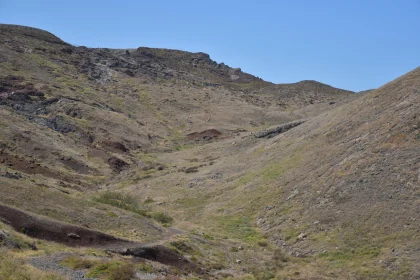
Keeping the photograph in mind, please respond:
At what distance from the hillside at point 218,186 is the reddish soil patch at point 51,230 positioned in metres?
0.08

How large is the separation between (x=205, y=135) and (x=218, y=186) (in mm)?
36634

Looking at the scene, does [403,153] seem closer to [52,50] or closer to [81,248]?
[81,248]

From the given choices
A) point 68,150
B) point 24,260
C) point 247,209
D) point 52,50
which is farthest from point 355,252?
point 52,50

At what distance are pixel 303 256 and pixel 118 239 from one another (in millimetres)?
11144

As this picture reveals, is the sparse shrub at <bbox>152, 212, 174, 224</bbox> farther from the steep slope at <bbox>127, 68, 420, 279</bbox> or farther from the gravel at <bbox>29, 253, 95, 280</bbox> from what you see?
the gravel at <bbox>29, 253, 95, 280</bbox>

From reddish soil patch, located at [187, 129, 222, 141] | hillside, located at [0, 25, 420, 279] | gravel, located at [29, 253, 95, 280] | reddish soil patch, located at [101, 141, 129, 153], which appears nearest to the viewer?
gravel, located at [29, 253, 95, 280]

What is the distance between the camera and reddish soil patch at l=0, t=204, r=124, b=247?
23312mm

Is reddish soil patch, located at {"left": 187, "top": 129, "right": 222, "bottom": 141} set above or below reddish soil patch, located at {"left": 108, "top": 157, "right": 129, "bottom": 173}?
above

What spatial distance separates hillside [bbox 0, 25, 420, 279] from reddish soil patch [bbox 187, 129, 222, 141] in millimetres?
229

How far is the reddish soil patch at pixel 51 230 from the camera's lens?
23.3 metres

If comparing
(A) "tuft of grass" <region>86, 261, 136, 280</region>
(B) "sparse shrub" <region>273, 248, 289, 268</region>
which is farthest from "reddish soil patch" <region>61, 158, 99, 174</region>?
(A) "tuft of grass" <region>86, 261, 136, 280</region>

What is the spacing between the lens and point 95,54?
465 feet

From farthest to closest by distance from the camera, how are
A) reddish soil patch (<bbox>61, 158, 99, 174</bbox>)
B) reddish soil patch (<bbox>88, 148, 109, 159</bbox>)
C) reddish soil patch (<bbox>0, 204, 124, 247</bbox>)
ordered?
reddish soil patch (<bbox>88, 148, 109, 159</bbox>) → reddish soil patch (<bbox>61, 158, 99, 174</bbox>) → reddish soil patch (<bbox>0, 204, 124, 247</bbox>)

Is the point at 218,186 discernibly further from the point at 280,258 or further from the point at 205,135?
the point at 205,135
